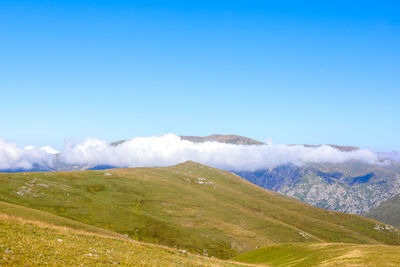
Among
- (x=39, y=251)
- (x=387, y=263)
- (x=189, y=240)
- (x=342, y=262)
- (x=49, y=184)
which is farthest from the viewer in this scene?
(x=49, y=184)

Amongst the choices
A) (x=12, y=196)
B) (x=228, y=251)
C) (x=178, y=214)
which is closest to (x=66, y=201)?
(x=12, y=196)

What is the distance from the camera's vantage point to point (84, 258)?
2261cm

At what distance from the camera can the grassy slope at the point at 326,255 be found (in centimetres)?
3934

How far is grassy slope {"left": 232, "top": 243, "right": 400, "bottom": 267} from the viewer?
129 feet

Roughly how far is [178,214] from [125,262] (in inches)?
7026

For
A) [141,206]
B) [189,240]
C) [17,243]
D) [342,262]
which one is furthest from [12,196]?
[342,262]

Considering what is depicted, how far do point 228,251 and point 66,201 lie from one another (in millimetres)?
98865

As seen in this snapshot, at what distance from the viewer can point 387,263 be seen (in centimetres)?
3628

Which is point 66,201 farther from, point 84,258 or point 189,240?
point 84,258

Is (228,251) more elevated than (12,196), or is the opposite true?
(12,196)

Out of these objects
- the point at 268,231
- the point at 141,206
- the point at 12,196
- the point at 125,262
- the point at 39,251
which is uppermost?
the point at 39,251

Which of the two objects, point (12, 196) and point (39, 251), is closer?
point (39, 251)

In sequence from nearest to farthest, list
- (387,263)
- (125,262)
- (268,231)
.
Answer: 1. (125,262)
2. (387,263)
3. (268,231)

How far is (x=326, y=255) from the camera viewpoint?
51.9m
